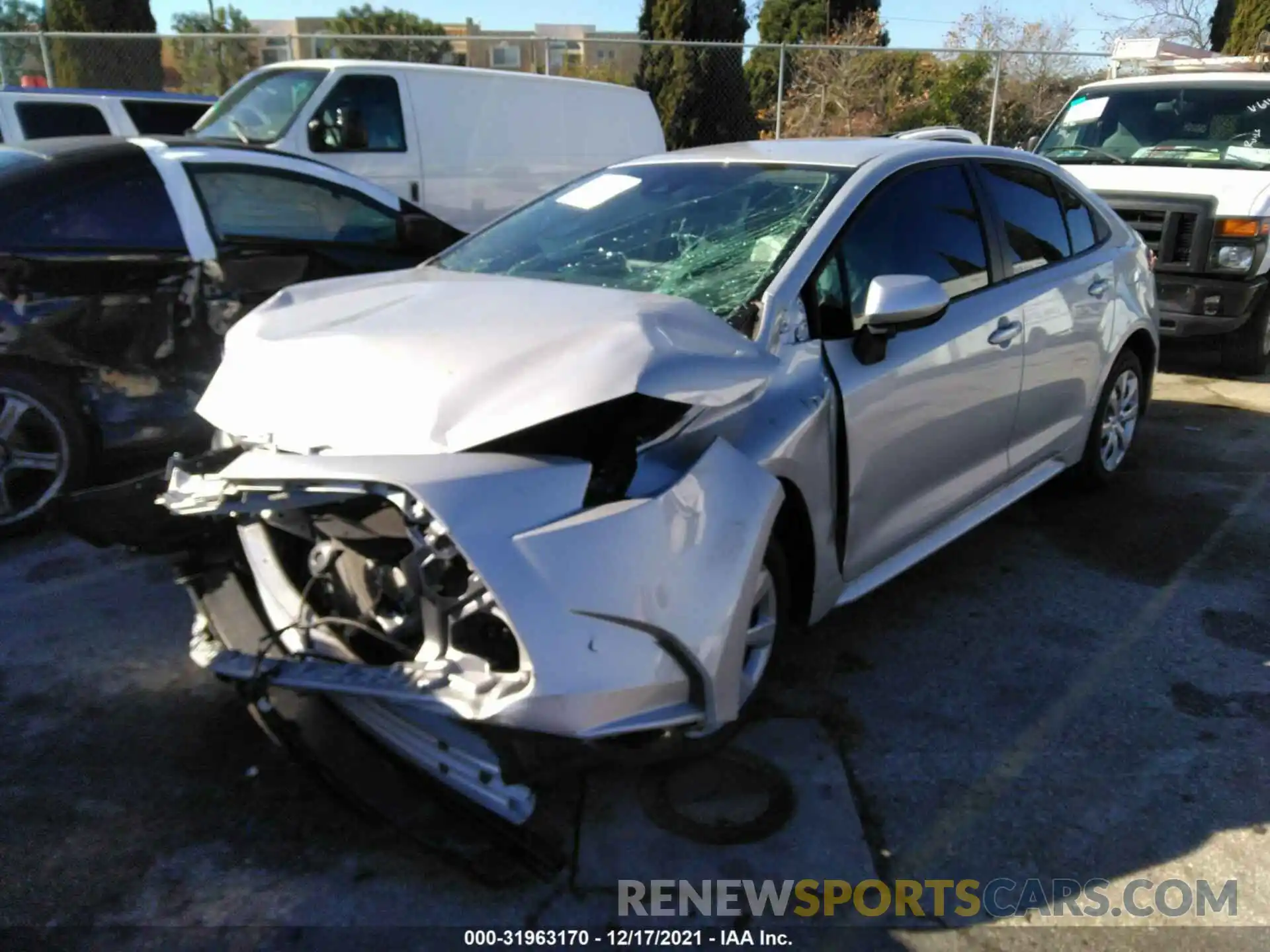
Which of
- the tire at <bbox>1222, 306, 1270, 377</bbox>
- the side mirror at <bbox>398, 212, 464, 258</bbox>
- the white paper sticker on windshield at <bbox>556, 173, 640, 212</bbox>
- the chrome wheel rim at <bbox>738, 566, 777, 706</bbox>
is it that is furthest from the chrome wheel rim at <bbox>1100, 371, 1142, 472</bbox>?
the side mirror at <bbox>398, 212, 464, 258</bbox>

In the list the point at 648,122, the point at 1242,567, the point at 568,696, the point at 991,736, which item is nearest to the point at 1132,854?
the point at 991,736

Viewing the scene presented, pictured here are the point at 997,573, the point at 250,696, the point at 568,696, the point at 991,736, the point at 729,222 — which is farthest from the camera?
the point at 997,573

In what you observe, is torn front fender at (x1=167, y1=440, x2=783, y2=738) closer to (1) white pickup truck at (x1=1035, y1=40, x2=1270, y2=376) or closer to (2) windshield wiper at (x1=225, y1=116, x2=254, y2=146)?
(1) white pickup truck at (x1=1035, y1=40, x2=1270, y2=376)

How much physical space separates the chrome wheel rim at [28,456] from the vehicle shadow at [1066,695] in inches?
128

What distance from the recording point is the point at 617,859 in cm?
260

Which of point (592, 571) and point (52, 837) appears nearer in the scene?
point (592, 571)

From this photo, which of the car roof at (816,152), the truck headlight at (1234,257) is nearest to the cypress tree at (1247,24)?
the truck headlight at (1234,257)

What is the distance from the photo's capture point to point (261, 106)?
28.5 feet

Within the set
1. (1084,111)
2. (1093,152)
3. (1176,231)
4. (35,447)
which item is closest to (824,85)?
(1084,111)

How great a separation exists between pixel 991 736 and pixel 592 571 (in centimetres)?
157

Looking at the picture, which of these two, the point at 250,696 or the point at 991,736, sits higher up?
the point at 250,696

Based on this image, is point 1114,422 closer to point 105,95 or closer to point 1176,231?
point 1176,231

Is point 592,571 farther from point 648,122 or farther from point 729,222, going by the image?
point 648,122

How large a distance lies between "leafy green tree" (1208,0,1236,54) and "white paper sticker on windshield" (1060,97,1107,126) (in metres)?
14.2
